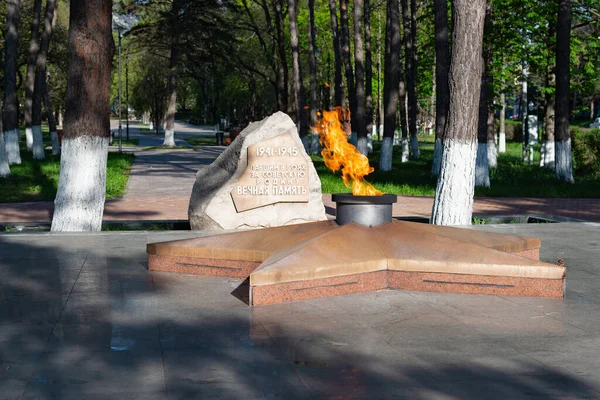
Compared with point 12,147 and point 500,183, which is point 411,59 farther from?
point 12,147

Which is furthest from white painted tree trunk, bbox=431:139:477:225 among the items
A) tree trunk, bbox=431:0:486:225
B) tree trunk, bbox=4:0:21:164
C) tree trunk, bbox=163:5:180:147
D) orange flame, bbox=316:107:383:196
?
tree trunk, bbox=163:5:180:147

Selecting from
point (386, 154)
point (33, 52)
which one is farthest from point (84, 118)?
point (33, 52)

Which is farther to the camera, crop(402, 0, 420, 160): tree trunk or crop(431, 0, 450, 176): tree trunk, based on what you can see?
crop(402, 0, 420, 160): tree trunk

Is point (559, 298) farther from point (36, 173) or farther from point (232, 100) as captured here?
point (232, 100)

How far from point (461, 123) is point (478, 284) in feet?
15.2

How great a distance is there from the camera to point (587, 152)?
26.7 metres

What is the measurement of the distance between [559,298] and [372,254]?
5.40 ft

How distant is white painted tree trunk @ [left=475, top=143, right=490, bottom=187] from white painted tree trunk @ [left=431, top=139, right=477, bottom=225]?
966 cm

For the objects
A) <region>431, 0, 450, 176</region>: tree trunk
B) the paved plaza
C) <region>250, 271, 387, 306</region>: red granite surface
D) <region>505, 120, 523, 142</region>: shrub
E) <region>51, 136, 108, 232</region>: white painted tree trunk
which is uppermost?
<region>431, 0, 450, 176</region>: tree trunk

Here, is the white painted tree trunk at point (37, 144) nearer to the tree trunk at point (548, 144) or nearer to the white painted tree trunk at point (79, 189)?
the tree trunk at point (548, 144)

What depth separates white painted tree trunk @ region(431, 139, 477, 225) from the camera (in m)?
11.3

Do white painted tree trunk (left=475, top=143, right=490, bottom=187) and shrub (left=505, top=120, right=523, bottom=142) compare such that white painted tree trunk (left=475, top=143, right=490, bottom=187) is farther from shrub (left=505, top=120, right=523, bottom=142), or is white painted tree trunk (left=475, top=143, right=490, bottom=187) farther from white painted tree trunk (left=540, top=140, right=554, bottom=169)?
shrub (left=505, top=120, right=523, bottom=142)

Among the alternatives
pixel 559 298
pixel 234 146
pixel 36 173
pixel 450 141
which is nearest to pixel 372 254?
pixel 559 298

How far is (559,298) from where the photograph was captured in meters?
7.03
